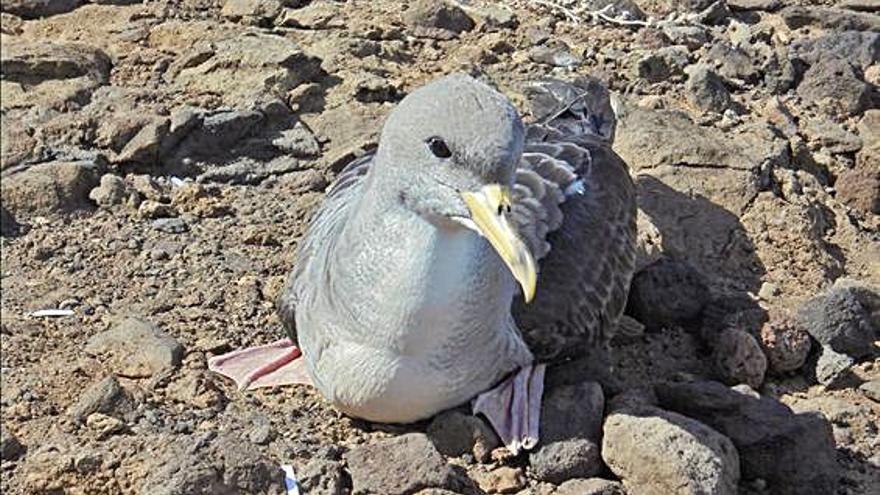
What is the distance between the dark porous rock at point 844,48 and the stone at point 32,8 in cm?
362

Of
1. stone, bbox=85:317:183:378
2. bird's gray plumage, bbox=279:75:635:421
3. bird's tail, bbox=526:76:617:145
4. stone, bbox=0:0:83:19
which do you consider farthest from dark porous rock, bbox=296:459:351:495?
stone, bbox=0:0:83:19

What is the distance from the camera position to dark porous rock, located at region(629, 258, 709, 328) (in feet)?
21.2

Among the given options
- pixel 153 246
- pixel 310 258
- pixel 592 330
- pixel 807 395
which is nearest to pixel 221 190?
pixel 153 246

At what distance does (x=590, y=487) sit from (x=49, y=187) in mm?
2627

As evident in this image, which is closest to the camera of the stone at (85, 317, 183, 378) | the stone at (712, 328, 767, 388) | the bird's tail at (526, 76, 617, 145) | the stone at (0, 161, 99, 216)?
the stone at (85, 317, 183, 378)

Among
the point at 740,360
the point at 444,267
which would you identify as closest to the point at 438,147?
the point at 444,267

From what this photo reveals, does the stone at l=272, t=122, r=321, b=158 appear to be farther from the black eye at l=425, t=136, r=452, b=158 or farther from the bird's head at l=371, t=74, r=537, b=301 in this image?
the black eye at l=425, t=136, r=452, b=158

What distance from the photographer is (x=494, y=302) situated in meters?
5.28

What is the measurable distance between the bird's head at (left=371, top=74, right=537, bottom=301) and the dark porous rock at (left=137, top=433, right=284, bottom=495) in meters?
0.85

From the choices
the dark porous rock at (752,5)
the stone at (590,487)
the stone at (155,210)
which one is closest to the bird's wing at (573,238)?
the stone at (590,487)

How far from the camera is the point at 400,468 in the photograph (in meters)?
5.12

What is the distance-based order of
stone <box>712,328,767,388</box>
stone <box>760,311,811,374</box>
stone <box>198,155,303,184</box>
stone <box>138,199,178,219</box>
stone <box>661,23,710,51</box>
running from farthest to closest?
stone <box>661,23,710,51</box>
stone <box>198,155,303,184</box>
stone <box>138,199,178,219</box>
stone <box>760,311,811,374</box>
stone <box>712,328,767,388</box>

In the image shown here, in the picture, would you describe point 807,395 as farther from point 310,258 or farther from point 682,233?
point 310,258

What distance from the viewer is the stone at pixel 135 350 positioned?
570 centimetres
